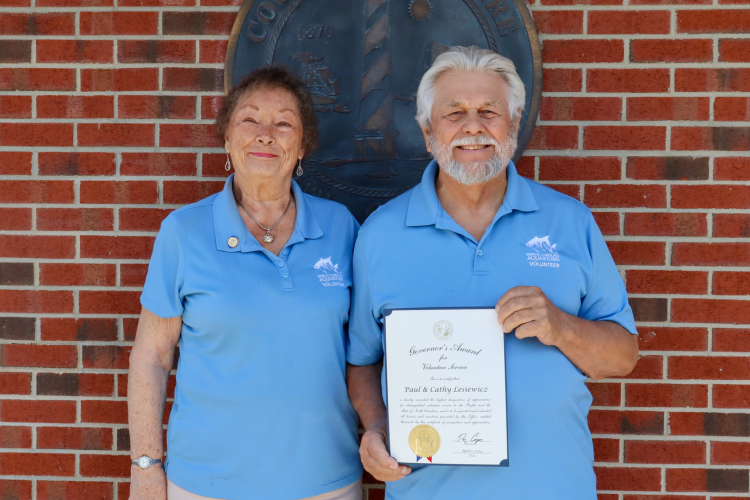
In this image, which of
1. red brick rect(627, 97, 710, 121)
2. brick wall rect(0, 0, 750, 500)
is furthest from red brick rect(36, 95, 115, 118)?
red brick rect(627, 97, 710, 121)

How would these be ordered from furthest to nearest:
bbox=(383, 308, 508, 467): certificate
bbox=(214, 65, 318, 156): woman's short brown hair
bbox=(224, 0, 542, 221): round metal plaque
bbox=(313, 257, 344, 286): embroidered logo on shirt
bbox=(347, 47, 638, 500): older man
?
bbox=(224, 0, 542, 221): round metal plaque → bbox=(214, 65, 318, 156): woman's short brown hair → bbox=(313, 257, 344, 286): embroidered logo on shirt → bbox=(347, 47, 638, 500): older man → bbox=(383, 308, 508, 467): certificate

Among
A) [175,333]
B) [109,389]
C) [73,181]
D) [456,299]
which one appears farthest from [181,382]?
[73,181]

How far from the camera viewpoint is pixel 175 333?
2129mm

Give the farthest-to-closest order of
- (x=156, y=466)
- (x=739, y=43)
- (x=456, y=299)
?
(x=739, y=43), (x=156, y=466), (x=456, y=299)

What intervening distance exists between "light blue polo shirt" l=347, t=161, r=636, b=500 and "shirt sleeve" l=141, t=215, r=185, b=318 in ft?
1.97

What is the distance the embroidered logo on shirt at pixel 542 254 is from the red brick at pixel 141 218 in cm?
163

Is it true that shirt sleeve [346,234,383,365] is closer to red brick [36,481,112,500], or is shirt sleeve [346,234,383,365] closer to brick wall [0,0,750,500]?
brick wall [0,0,750,500]

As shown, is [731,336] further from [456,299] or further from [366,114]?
[366,114]

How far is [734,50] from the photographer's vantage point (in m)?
2.55

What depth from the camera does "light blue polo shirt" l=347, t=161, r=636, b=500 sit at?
185 centimetres

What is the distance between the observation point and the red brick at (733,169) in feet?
8.39

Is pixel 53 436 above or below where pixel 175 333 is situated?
below

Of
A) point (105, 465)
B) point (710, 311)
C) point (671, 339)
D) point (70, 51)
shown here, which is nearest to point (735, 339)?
point (710, 311)

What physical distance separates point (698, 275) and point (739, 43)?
100 centimetres
